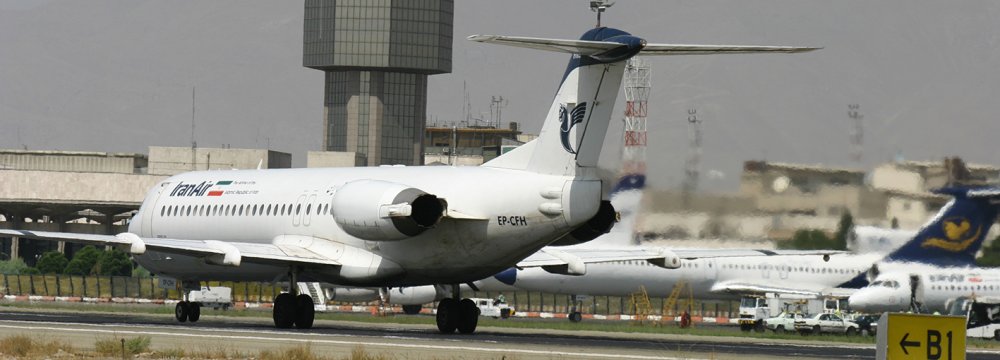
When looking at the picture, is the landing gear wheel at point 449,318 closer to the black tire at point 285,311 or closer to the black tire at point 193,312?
the black tire at point 285,311

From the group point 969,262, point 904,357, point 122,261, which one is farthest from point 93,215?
point 904,357

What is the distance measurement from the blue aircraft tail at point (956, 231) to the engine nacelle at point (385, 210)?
48.7ft

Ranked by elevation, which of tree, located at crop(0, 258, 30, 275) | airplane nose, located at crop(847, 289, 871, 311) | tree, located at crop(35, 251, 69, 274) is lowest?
tree, located at crop(0, 258, 30, 275)

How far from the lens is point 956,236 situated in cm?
5459

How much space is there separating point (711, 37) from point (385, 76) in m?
116

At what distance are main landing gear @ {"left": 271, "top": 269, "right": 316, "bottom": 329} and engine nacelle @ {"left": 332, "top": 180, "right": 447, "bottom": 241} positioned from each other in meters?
2.15

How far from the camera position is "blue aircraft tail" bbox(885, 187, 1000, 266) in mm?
48812

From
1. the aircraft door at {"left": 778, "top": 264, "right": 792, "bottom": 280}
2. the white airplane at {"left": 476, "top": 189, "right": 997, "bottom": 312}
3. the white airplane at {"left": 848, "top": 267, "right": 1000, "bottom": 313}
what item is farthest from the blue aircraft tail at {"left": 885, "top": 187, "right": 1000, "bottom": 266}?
the aircraft door at {"left": 778, "top": 264, "right": 792, "bottom": 280}

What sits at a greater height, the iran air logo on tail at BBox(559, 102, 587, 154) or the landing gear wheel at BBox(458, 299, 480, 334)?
the iran air logo on tail at BBox(559, 102, 587, 154)

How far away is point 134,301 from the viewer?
77.1 m

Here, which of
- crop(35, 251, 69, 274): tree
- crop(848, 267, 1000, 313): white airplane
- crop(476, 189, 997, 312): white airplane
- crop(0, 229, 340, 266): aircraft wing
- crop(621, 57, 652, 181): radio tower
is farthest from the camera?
crop(35, 251, 69, 274): tree

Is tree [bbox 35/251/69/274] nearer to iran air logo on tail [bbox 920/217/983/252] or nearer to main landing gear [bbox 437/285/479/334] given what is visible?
iran air logo on tail [bbox 920/217/983/252]

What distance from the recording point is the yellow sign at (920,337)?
21797mm

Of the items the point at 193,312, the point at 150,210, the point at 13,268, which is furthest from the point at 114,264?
the point at 193,312
